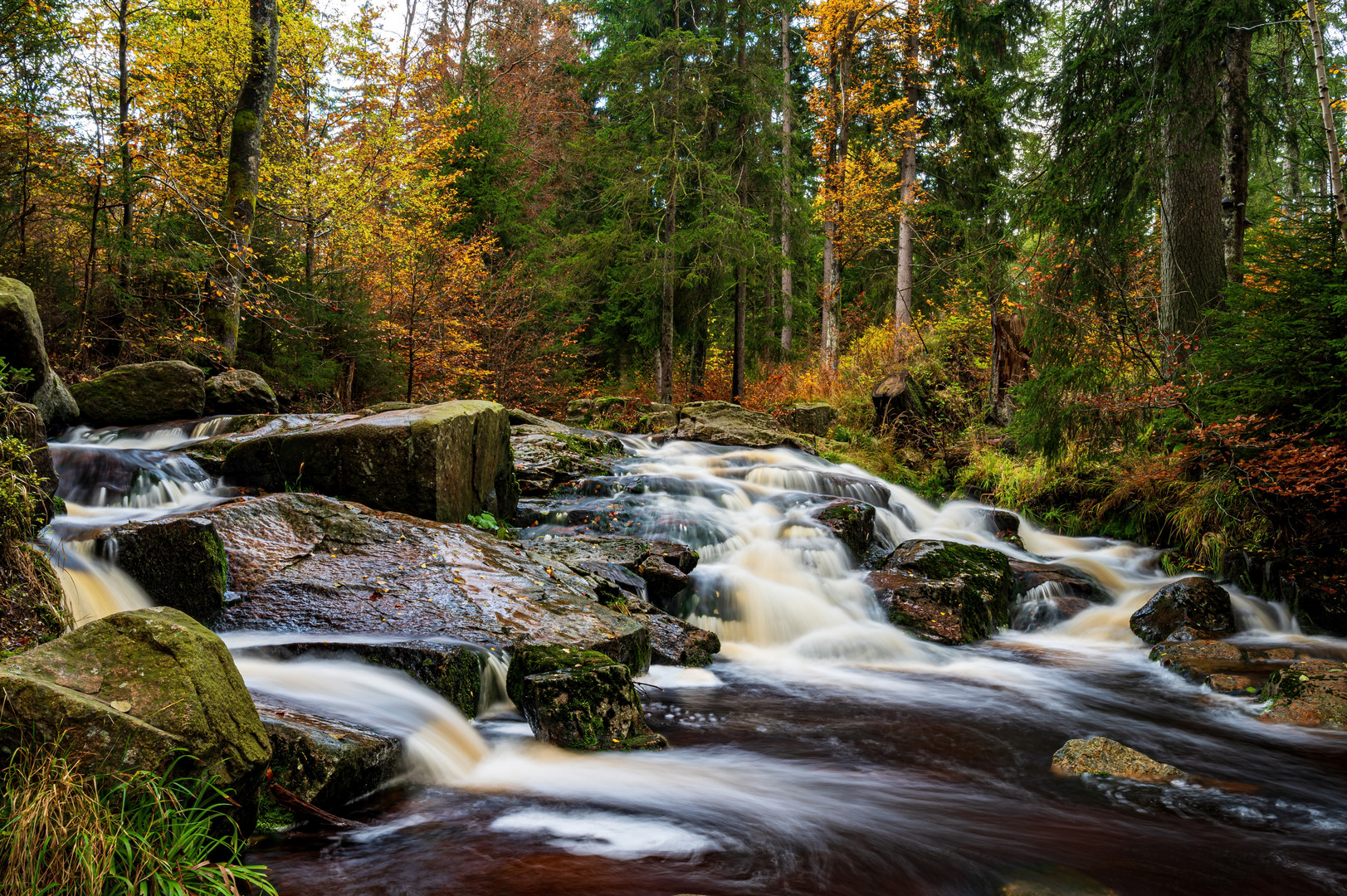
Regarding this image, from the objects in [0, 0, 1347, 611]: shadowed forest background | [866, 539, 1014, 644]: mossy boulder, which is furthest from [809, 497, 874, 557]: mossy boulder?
[0, 0, 1347, 611]: shadowed forest background

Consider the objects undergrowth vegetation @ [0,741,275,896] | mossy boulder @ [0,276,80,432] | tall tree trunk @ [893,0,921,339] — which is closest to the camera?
undergrowth vegetation @ [0,741,275,896]

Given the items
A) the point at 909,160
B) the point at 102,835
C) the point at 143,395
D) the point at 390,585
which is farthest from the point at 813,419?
the point at 102,835

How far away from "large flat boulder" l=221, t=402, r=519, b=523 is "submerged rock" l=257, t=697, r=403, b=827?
3541 mm

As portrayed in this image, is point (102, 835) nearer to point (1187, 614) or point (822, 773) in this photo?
point (822, 773)

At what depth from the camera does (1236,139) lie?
887cm

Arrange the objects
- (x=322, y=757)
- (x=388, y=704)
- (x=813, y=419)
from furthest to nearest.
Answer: (x=813, y=419) < (x=388, y=704) < (x=322, y=757)

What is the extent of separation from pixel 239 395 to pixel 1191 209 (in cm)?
1404

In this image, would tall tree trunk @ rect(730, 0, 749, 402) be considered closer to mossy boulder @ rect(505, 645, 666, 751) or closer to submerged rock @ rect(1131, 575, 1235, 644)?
submerged rock @ rect(1131, 575, 1235, 644)

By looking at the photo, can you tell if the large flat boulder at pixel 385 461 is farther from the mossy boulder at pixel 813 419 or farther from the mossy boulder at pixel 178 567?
the mossy boulder at pixel 813 419

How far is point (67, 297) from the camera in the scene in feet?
38.8

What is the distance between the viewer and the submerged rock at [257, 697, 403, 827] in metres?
3.21

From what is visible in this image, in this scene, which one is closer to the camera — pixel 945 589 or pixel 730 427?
pixel 945 589

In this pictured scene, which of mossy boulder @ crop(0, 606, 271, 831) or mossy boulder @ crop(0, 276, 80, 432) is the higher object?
mossy boulder @ crop(0, 276, 80, 432)

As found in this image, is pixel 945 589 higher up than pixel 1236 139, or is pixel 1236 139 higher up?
pixel 1236 139
